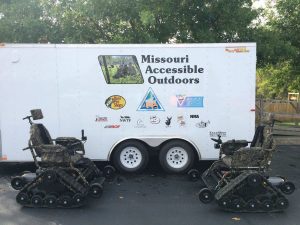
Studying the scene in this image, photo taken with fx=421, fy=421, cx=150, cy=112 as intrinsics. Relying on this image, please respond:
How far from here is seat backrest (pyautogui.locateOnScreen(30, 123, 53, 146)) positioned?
7160 mm

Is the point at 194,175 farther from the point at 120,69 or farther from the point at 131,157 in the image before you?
the point at 120,69

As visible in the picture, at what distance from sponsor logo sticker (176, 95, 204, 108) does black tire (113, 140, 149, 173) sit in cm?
122

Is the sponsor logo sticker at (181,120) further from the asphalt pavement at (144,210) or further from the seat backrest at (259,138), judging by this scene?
the seat backrest at (259,138)

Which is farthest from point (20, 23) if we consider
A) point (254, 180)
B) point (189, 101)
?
point (254, 180)

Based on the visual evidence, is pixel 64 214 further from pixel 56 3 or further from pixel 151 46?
pixel 56 3

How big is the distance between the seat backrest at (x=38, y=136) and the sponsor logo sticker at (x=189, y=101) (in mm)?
2819

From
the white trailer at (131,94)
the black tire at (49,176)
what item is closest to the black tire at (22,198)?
the black tire at (49,176)

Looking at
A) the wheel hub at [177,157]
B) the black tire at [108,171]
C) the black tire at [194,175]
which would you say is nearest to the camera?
the black tire at [194,175]

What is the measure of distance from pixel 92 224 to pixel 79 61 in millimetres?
3932

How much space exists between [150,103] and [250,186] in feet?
10.4

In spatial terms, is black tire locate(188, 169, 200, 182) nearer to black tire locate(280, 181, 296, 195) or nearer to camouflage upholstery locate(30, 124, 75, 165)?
black tire locate(280, 181, 296, 195)

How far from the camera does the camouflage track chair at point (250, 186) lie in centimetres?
651

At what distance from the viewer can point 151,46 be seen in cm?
892

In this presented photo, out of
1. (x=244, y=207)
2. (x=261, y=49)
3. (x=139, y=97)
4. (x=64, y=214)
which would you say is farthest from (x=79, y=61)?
(x=261, y=49)
